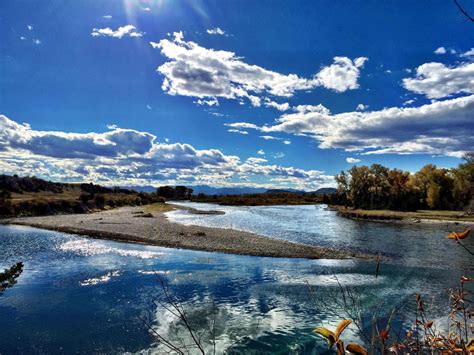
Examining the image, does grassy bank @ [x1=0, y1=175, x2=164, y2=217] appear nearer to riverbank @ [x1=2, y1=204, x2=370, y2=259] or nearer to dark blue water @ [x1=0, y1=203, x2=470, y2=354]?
riverbank @ [x1=2, y1=204, x2=370, y2=259]

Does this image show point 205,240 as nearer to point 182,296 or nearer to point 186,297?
point 182,296

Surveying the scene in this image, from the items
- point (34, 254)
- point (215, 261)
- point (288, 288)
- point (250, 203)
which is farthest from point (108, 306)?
point (250, 203)

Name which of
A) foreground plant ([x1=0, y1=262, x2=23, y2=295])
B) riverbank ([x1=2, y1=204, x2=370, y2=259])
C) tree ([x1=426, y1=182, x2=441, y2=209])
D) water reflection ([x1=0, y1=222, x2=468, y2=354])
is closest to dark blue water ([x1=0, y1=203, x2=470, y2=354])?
water reflection ([x1=0, y1=222, x2=468, y2=354])

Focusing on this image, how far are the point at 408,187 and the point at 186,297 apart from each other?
95774mm

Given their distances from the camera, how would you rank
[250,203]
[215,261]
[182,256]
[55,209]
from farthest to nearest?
1. [250,203]
2. [55,209]
3. [182,256]
4. [215,261]

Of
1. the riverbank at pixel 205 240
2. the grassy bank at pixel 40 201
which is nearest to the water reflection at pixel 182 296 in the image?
the riverbank at pixel 205 240

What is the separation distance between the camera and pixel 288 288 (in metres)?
21.0

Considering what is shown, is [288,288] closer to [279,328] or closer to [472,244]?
[279,328]

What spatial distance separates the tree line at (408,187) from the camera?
92.2 meters

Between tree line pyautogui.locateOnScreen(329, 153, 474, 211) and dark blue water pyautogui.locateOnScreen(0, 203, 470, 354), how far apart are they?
75.8 metres

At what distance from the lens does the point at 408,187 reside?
99.2m

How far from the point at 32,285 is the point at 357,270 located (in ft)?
73.7

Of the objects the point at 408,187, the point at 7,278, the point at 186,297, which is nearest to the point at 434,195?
the point at 408,187

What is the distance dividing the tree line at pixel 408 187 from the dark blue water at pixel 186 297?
249 ft
